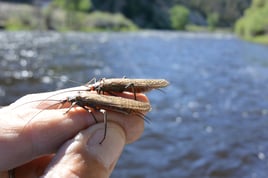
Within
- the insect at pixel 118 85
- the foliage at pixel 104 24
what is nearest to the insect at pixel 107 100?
the insect at pixel 118 85

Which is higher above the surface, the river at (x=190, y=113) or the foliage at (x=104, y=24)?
the river at (x=190, y=113)

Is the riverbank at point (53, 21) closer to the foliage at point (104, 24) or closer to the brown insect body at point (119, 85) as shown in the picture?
the foliage at point (104, 24)

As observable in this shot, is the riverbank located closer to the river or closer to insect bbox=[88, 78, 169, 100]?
the river

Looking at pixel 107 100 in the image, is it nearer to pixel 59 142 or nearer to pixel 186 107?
pixel 59 142

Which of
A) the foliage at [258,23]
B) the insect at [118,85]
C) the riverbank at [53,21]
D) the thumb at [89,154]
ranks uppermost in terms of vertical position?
the insect at [118,85]

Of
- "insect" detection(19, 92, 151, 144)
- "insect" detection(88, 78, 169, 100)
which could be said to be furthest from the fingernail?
"insect" detection(88, 78, 169, 100)

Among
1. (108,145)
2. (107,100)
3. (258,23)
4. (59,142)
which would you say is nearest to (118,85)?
(107,100)

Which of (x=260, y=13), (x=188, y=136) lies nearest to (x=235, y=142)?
(x=188, y=136)

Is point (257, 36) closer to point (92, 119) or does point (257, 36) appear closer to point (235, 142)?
point (235, 142)
